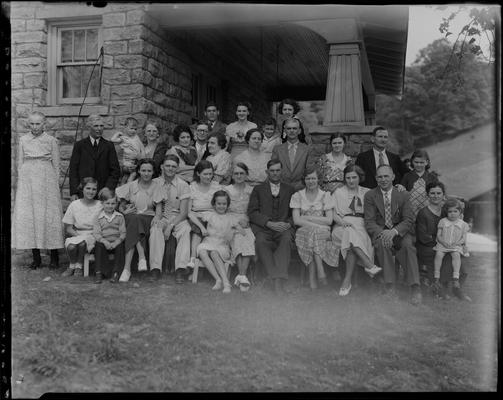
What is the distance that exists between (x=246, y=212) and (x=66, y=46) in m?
3.62

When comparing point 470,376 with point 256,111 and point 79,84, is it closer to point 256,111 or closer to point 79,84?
point 79,84

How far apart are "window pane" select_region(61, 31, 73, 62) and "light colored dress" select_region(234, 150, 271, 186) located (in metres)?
2.97

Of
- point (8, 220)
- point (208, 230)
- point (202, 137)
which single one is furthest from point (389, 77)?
point (8, 220)

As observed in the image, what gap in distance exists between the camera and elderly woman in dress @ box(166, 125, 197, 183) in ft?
19.2

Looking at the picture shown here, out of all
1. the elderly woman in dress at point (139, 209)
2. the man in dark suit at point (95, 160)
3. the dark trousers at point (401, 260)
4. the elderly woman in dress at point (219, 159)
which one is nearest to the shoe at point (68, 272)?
the elderly woman in dress at point (139, 209)

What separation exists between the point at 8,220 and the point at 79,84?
14.1ft

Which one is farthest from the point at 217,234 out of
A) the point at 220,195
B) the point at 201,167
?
the point at 201,167

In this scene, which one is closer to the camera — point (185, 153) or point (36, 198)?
point (36, 198)

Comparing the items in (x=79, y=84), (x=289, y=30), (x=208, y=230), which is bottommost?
(x=208, y=230)

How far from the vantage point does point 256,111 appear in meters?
11.7

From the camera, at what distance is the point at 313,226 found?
16.8 feet

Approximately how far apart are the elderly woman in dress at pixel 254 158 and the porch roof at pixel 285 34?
5.56 ft

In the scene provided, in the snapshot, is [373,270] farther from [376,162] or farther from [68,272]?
[68,272]

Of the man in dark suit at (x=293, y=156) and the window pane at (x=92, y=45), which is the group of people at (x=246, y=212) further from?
the window pane at (x=92, y=45)
